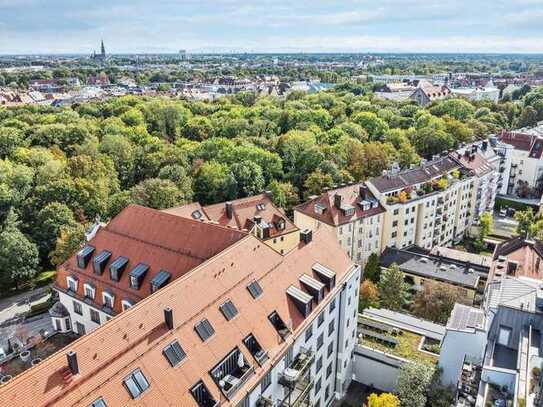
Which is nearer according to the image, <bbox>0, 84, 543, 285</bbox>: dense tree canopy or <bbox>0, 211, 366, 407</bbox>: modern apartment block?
<bbox>0, 211, 366, 407</bbox>: modern apartment block

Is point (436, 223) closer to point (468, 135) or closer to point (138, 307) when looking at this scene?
point (468, 135)

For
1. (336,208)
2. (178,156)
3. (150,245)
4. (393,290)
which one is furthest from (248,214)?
(178,156)

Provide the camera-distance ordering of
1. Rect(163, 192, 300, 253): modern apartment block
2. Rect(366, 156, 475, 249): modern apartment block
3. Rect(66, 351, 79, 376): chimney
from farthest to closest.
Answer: Rect(366, 156, 475, 249): modern apartment block
Rect(163, 192, 300, 253): modern apartment block
Rect(66, 351, 79, 376): chimney

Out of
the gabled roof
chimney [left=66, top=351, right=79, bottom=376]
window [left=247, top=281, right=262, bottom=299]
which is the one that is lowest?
the gabled roof

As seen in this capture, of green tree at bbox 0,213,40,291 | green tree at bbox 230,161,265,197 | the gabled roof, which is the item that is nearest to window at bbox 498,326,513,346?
the gabled roof

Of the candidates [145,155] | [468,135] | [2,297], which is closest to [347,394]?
[2,297]

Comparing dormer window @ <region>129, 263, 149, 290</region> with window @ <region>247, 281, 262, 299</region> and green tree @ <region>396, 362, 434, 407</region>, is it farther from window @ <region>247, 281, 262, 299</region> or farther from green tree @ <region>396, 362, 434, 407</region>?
green tree @ <region>396, 362, 434, 407</region>

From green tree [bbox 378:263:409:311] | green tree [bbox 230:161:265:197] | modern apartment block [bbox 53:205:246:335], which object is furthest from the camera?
green tree [bbox 230:161:265:197]

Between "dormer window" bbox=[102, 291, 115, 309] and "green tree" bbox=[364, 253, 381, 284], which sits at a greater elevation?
"dormer window" bbox=[102, 291, 115, 309]
